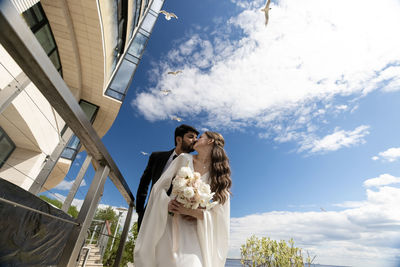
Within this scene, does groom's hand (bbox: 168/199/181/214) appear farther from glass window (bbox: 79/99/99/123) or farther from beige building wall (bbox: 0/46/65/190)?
glass window (bbox: 79/99/99/123)

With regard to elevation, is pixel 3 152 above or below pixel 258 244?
above

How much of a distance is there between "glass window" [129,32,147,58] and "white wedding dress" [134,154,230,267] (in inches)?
461

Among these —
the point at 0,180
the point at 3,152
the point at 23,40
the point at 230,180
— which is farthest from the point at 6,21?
the point at 3,152

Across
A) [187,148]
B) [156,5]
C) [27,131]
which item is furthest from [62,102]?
[156,5]

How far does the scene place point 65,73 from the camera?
8617mm

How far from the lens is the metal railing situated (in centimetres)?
51

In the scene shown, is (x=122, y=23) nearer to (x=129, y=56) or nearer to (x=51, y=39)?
(x=129, y=56)

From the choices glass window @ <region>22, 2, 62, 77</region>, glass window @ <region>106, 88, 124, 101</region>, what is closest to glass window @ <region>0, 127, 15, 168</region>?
glass window @ <region>22, 2, 62, 77</region>

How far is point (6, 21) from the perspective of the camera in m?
0.47

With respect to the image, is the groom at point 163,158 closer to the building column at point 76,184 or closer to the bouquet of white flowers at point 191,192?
the bouquet of white flowers at point 191,192

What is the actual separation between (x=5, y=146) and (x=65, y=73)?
3.93 metres

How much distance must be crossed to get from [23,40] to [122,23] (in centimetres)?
1123

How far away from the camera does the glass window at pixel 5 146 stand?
18.6 ft

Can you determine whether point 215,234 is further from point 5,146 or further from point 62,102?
point 5,146
